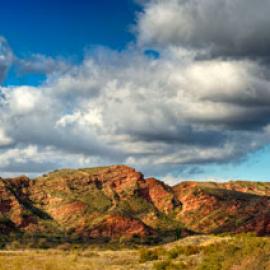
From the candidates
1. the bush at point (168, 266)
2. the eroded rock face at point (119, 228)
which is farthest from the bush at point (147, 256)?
the eroded rock face at point (119, 228)

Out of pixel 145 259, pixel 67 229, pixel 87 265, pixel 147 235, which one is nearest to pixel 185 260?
pixel 145 259

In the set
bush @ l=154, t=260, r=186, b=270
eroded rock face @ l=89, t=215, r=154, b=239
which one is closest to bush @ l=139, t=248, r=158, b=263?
bush @ l=154, t=260, r=186, b=270

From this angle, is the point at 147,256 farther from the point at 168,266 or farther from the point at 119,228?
the point at 119,228

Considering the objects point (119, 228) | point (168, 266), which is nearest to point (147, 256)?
point (168, 266)

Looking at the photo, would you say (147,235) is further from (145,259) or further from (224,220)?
(145,259)

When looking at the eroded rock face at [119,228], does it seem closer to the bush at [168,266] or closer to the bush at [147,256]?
the bush at [147,256]

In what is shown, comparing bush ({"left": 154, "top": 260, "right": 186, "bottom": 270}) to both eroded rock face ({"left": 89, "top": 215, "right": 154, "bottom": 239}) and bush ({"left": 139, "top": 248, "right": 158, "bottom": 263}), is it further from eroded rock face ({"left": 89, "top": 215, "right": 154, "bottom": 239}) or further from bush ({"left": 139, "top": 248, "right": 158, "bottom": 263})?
eroded rock face ({"left": 89, "top": 215, "right": 154, "bottom": 239})

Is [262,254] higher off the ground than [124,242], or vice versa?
Answer: [262,254]

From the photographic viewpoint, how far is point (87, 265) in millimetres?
38281

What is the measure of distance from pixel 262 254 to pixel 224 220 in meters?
173

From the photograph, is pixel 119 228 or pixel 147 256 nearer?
pixel 147 256

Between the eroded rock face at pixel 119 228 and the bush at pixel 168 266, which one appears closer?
the bush at pixel 168 266

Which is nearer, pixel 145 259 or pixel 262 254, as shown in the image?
Answer: pixel 262 254

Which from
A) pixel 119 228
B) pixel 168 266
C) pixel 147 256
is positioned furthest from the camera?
pixel 119 228
